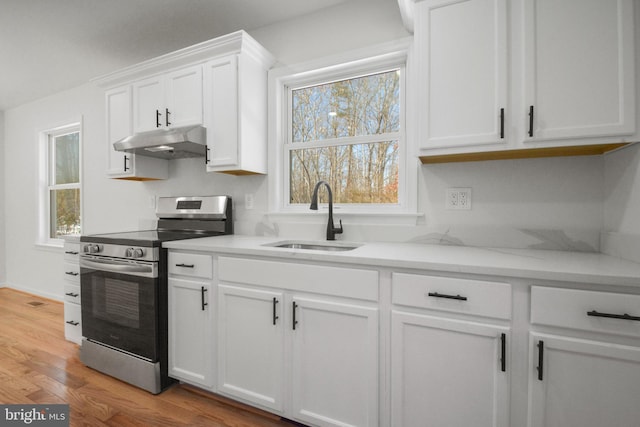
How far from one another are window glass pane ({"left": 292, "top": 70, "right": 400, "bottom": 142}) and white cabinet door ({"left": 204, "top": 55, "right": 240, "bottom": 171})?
1.61 ft

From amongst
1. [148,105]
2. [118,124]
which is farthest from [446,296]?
[118,124]

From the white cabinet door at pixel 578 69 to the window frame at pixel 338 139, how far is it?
0.73 meters

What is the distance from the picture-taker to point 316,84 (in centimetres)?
240

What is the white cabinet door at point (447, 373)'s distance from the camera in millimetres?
1244

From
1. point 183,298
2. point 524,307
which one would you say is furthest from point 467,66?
point 183,298

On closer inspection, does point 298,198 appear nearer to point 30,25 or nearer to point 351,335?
point 351,335

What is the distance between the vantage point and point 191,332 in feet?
6.34

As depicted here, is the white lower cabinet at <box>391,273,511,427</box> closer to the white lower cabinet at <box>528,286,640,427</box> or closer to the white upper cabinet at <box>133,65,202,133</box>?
the white lower cabinet at <box>528,286,640,427</box>

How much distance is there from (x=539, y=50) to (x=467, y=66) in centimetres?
29

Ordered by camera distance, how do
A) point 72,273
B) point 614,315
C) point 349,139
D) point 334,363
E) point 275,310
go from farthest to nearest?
point 72,273
point 349,139
point 275,310
point 334,363
point 614,315

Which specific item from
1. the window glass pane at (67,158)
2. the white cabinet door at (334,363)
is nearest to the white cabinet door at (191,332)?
the white cabinet door at (334,363)

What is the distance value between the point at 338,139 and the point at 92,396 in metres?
2.28

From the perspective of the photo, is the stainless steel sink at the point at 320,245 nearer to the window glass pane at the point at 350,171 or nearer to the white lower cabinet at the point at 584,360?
the window glass pane at the point at 350,171

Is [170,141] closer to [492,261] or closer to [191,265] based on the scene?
[191,265]
